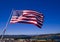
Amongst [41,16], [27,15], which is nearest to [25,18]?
[27,15]

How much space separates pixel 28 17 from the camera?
71.7ft

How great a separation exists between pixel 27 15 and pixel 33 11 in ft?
2.86

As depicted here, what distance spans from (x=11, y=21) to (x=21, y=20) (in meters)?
1.07

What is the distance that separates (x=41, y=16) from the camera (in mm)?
22406

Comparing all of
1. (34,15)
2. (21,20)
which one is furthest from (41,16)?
(21,20)

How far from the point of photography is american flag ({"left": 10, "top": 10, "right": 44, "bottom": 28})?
70.9 ft

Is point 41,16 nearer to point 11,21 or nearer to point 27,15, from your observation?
point 27,15

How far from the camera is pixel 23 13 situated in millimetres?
22297

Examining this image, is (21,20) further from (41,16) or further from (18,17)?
(41,16)

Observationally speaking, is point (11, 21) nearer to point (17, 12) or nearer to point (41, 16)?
point (17, 12)

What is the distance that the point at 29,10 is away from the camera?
22.4 metres

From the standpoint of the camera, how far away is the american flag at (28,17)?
21625 mm

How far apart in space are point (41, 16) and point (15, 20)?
2925mm

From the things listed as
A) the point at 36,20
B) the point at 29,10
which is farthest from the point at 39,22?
the point at 29,10
